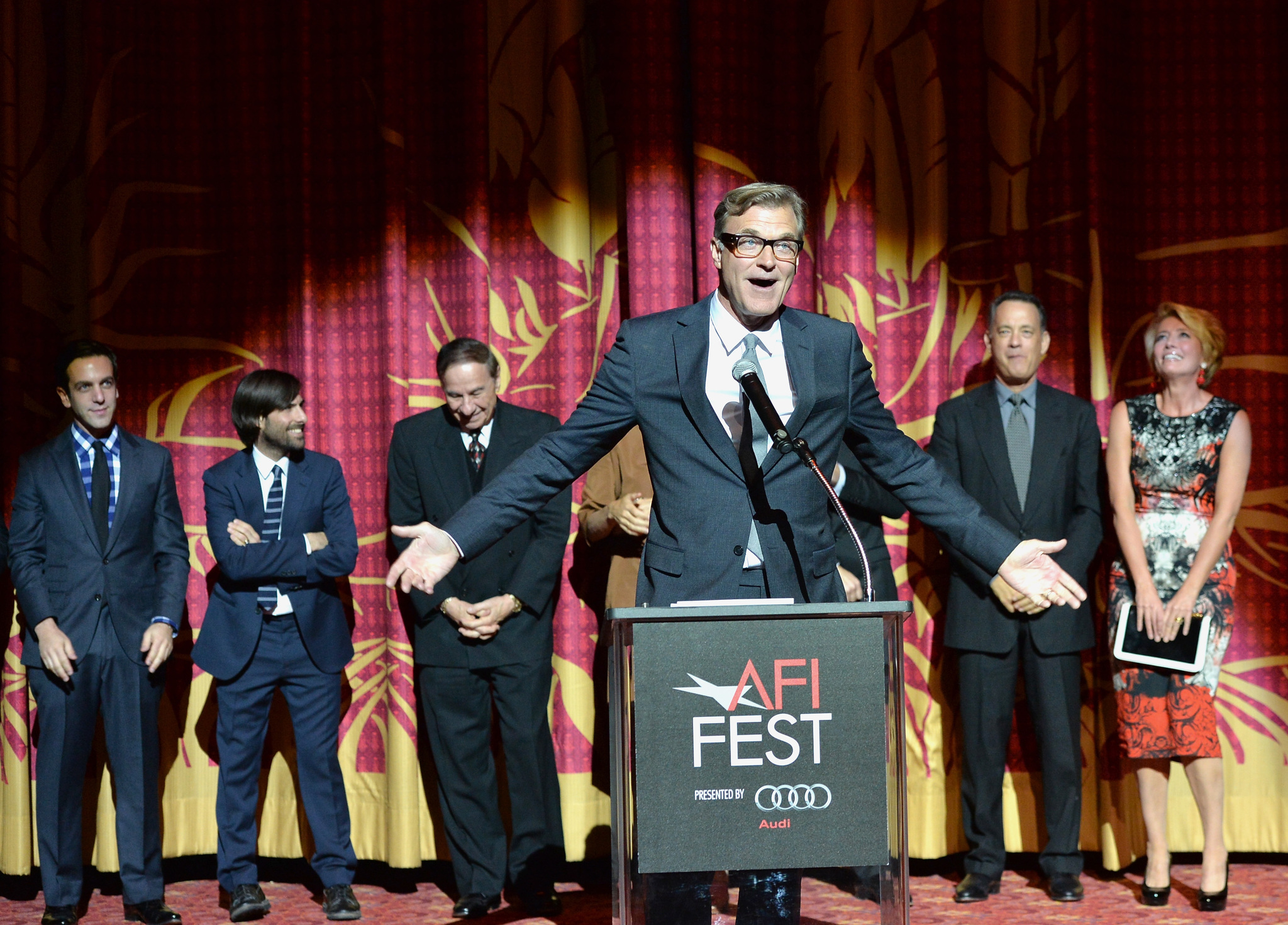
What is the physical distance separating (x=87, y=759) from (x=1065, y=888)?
9.90ft

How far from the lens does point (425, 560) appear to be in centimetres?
225

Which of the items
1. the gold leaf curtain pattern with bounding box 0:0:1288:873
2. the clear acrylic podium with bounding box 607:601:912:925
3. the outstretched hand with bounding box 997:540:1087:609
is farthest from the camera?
the gold leaf curtain pattern with bounding box 0:0:1288:873

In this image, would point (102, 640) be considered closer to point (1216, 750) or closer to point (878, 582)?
point (878, 582)

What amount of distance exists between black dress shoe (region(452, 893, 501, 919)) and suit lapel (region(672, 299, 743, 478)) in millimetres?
2102

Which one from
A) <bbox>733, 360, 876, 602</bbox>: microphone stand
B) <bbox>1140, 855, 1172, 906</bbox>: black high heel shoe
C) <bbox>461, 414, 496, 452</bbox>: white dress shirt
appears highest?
<bbox>461, 414, 496, 452</bbox>: white dress shirt

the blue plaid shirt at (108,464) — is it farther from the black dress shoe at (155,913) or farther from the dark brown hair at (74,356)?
the black dress shoe at (155,913)

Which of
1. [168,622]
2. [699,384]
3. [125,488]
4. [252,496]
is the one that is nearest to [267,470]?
[252,496]

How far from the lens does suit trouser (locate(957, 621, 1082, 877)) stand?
3.94 meters

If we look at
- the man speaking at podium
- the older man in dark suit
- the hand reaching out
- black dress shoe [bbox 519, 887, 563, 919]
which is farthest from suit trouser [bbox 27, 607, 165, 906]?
the man speaking at podium

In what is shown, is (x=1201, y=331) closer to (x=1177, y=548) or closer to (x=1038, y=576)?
(x=1177, y=548)

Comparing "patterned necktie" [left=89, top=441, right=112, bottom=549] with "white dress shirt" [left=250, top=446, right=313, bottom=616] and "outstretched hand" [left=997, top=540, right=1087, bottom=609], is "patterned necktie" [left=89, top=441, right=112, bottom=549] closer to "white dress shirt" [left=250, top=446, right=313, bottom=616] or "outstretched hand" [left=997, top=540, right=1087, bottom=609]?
"white dress shirt" [left=250, top=446, right=313, bottom=616]

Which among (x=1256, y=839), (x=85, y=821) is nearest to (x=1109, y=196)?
(x=1256, y=839)

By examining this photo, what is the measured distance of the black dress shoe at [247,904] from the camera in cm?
384

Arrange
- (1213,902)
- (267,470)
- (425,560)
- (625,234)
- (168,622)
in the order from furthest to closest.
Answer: (625,234)
(267,470)
(168,622)
(1213,902)
(425,560)
